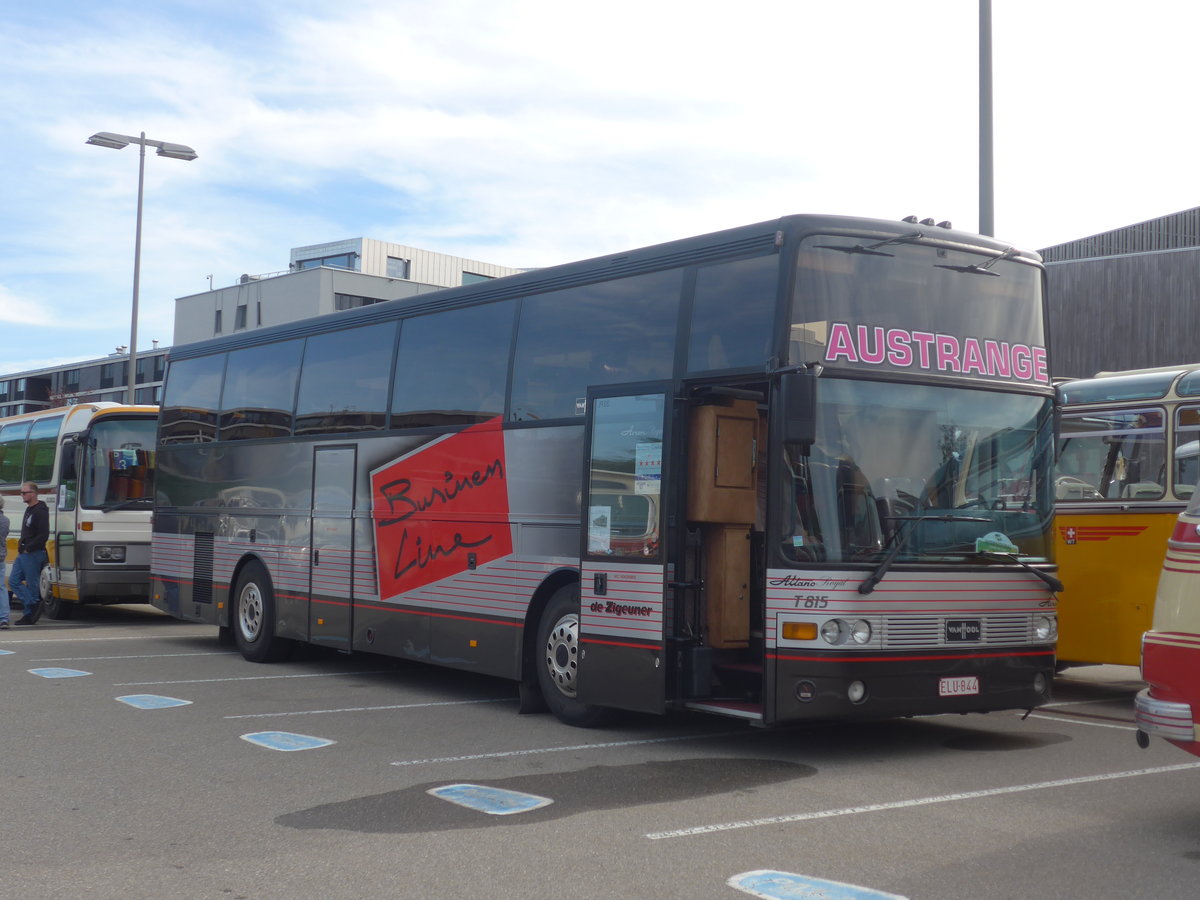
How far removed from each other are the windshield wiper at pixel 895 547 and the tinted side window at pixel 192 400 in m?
10.1

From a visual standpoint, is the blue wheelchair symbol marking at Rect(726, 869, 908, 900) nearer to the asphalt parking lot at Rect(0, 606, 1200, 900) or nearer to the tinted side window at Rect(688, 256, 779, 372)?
the asphalt parking lot at Rect(0, 606, 1200, 900)

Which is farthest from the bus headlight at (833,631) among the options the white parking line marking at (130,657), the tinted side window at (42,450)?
the tinted side window at (42,450)

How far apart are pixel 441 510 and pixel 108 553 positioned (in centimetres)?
977

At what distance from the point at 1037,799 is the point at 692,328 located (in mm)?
3939

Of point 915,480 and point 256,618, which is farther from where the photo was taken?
point 256,618

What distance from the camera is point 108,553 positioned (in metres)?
19.8

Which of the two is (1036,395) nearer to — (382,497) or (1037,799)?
(1037,799)

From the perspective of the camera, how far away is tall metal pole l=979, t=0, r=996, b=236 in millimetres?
13641

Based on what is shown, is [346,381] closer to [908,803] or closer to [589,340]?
[589,340]

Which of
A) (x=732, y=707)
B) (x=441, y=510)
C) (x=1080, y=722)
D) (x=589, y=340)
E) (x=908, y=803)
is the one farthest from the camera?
(x=441, y=510)

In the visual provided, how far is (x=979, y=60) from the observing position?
1416cm

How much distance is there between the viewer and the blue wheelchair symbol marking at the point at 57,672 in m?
13.2

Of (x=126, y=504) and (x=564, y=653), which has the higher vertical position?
(x=126, y=504)

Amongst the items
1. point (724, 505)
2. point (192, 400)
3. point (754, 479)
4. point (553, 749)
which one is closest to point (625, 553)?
point (724, 505)
